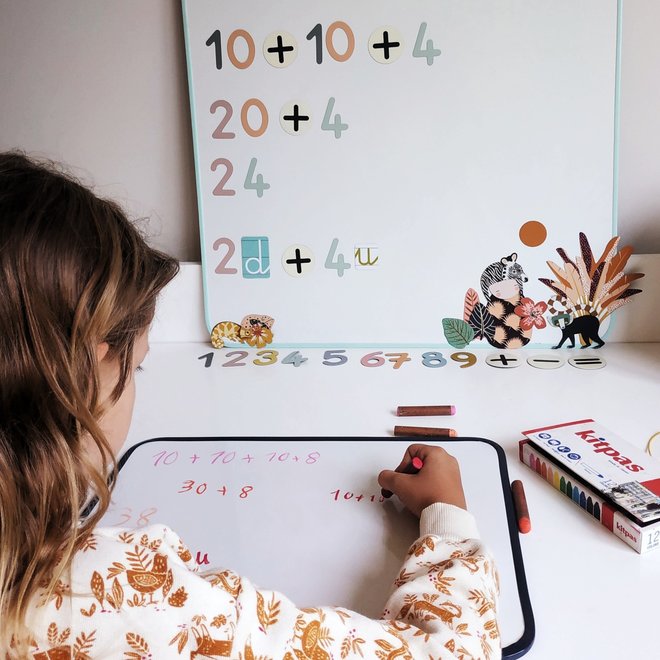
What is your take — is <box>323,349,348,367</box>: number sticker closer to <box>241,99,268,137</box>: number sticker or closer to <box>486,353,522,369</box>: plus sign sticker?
<box>486,353,522,369</box>: plus sign sticker

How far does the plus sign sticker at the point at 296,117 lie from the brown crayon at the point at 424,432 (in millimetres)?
493

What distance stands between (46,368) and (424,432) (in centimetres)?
48

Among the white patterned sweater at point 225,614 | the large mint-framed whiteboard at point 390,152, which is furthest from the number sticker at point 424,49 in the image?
the white patterned sweater at point 225,614

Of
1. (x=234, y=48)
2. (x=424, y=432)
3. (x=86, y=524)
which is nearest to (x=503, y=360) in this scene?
(x=424, y=432)

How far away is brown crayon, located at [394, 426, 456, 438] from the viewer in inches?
31.5

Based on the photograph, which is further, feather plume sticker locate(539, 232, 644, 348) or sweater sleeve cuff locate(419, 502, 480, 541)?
feather plume sticker locate(539, 232, 644, 348)

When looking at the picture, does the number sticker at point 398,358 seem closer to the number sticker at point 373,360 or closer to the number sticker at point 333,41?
the number sticker at point 373,360

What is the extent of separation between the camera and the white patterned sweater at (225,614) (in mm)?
407

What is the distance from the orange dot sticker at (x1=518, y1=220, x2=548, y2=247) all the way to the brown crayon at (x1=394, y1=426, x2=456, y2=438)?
1.23 feet

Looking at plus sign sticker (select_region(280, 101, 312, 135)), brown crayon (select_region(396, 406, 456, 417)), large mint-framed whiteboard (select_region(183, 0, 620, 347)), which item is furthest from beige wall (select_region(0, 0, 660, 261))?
brown crayon (select_region(396, 406, 456, 417))

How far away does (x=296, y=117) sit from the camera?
3.44 feet

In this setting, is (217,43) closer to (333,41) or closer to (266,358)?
(333,41)

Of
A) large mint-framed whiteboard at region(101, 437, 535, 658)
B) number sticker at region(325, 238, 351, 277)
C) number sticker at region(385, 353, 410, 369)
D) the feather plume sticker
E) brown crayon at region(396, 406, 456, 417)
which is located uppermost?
number sticker at region(325, 238, 351, 277)

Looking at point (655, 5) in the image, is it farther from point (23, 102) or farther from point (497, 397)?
point (23, 102)
